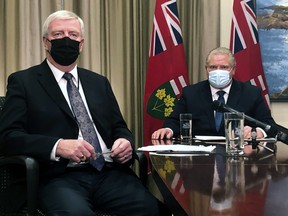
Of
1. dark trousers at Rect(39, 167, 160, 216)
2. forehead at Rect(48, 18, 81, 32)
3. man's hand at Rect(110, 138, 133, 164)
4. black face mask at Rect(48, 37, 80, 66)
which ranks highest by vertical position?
forehead at Rect(48, 18, 81, 32)

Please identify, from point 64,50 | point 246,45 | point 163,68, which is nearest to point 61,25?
point 64,50

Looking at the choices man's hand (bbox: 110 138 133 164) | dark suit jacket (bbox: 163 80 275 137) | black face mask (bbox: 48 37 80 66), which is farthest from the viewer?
dark suit jacket (bbox: 163 80 275 137)

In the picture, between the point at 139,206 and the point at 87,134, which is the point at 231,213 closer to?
the point at 139,206

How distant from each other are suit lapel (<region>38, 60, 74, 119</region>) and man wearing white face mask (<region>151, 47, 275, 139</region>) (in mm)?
920

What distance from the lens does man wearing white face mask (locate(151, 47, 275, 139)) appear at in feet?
9.93

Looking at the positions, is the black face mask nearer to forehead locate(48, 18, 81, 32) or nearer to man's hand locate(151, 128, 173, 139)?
forehead locate(48, 18, 81, 32)

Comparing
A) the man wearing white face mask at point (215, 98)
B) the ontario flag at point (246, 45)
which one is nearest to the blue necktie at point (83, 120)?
the man wearing white face mask at point (215, 98)

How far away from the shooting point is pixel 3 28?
3664 mm

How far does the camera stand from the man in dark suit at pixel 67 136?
2.00 meters

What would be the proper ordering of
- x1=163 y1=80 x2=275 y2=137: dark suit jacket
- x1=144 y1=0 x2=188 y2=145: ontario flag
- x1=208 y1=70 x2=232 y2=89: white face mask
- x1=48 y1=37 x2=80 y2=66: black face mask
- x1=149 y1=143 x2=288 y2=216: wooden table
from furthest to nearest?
x1=144 y1=0 x2=188 y2=145: ontario flag
x1=208 y1=70 x2=232 y2=89: white face mask
x1=163 y1=80 x2=275 y2=137: dark suit jacket
x1=48 y1=37 x2=80 y2=66: black face mask
x1=149 y1=143 x2=288 y2=216: wooden table

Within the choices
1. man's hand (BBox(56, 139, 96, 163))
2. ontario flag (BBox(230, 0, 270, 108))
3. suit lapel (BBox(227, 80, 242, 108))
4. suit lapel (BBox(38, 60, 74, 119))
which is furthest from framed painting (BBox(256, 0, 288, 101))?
man's hand (BBox(56, 139, 96, 163))

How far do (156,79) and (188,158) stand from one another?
1.84m

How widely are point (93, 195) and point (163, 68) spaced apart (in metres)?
1.79

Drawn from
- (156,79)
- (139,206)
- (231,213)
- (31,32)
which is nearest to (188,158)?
(139,206)
